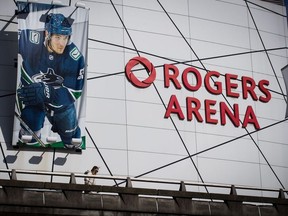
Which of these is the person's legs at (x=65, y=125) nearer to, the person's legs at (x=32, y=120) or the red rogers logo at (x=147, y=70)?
the person's legs at (x=32, y=120)

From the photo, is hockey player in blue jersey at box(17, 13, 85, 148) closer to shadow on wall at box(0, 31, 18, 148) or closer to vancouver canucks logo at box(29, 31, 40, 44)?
vancouver canucks logo at box(29, 31, 40, 44)

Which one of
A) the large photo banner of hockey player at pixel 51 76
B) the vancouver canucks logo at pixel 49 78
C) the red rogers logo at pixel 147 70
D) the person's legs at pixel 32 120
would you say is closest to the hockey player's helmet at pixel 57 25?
the large photo banner of hockey player at pixel 51 76

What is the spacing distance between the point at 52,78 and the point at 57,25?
2.87 meters

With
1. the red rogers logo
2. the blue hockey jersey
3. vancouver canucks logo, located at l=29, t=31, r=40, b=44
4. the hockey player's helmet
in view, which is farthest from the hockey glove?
the red rogers logo

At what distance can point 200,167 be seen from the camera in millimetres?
36219

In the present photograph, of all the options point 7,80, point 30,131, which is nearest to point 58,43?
point 7,80

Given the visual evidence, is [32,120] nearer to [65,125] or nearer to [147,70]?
[65,125]

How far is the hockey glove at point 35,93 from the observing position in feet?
107

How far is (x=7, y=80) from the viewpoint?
3416cm

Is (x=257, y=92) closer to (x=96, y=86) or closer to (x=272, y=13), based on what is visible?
(x=272, y=13)

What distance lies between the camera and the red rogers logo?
36312mm

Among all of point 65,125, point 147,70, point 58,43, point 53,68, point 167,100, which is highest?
point 58,43

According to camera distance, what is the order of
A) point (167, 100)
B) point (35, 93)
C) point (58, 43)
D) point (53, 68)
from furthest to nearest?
1. point (167, 100)
2. point (58, 43)
3. point (53, 68)
4. point (35, 93)

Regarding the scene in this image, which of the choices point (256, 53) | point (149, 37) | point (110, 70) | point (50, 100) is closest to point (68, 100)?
point (50, 100)
